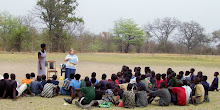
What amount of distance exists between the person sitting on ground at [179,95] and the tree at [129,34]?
165 ft

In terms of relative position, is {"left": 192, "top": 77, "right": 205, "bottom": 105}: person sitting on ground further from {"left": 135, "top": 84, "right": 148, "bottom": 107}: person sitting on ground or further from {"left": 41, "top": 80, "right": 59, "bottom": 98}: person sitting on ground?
{"left": 41, "top": 80, "right": 59, "bottom": 98}: person sitting on ground

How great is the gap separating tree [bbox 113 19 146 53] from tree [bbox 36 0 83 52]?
20222mm

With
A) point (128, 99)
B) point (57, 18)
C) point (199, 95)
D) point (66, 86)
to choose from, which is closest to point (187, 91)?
point (199, 95)

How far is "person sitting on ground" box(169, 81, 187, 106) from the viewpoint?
732 centimetres

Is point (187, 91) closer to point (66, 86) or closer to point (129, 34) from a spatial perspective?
point (66, 86)

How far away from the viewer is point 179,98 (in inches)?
289

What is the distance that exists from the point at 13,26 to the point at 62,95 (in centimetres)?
4335

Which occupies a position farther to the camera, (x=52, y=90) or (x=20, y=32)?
(x=20, y=32)

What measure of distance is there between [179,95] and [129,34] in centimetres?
5116

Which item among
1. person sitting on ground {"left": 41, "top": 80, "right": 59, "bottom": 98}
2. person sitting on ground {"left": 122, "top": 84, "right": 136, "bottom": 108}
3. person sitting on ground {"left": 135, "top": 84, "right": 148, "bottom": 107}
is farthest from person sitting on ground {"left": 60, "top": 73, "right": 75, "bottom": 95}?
person sitting on ground {"left": 135, "top": 84, "right": 148, "bottom": 107}

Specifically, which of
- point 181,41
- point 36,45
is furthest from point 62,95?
point 181,41

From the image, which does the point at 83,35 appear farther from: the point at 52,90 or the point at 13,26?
the point at 52,90

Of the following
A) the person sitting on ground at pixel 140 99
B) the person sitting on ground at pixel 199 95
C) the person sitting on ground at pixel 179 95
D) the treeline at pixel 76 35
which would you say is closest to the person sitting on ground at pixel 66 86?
the person sitting on ground at pixel 140 99

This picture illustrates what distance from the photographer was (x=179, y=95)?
7.35 metres
